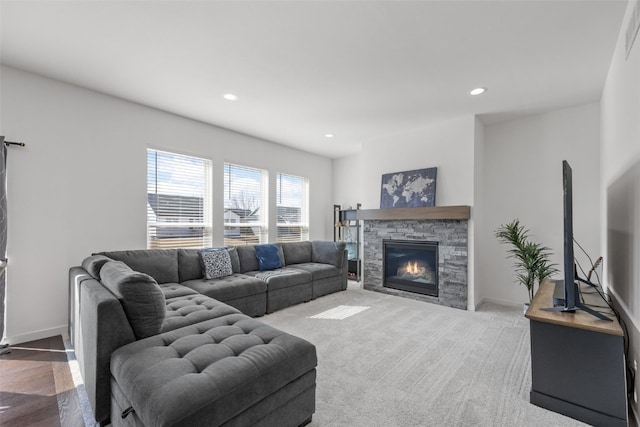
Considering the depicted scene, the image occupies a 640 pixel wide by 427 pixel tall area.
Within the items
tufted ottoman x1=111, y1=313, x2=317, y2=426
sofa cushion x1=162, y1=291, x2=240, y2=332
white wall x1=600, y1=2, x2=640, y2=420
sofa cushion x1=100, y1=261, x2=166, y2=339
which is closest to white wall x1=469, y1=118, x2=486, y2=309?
white wall x1=600, y1=2, x2=640, y2=420

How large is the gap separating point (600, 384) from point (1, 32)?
16.1ft

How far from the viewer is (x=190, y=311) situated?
2.26 metres

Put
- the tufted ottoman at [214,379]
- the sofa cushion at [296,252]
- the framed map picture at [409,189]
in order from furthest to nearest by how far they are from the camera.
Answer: the sofa cushion at [296,252] → the framed map picture at [409,189] → the tufted ottoman at [214,379]

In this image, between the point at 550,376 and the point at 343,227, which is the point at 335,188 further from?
the point at 550,376

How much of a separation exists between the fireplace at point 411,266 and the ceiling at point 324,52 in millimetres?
2011

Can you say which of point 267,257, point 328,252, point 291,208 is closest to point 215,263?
point 267,257

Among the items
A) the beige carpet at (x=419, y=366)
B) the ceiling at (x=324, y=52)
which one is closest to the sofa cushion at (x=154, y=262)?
the beige carpet at (x=419, y=366)

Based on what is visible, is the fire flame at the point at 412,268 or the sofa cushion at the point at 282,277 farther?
the fire flame at the point at 412,268

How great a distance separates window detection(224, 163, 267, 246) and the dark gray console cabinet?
13.2ft

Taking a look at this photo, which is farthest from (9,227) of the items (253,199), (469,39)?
(469,39)

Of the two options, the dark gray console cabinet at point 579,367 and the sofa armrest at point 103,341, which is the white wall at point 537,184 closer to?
the dark gray console cabinet at point 579,367

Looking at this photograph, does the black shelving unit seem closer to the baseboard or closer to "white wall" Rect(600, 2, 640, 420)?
"white wall" Rect(600, 2, 640, 420)

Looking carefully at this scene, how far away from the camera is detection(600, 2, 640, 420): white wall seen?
5.59ft

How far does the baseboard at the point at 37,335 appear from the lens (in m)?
2.75
